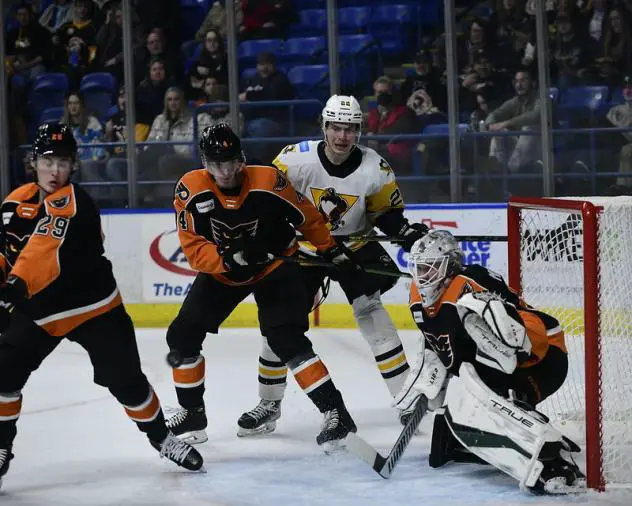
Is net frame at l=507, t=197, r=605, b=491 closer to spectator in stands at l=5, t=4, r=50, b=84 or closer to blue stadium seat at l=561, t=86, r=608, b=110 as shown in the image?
blue stadium seat at l=561, t=86, r=608, b=110

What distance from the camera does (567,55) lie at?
6320 mm

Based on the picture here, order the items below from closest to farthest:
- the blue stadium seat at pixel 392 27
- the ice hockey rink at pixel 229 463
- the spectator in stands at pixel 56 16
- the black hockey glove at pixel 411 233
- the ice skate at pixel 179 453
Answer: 1. the ice hockey rink at pixel 229 463
2. the ice skate at pixel 179 453
3. the black hockey glove at pixel 411 233
4. the blue stadium seat at pixel 392 27
5. the spectator in stands at pixel 56 16

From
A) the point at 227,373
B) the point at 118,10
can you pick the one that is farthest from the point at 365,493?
the point at 118,10

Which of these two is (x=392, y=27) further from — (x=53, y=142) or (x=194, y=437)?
(x=53, y=142)

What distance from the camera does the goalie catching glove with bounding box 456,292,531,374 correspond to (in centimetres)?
303

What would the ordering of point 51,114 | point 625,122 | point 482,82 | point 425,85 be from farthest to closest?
point 51,114 < point 425,85 < point 482,82 < point 625,122

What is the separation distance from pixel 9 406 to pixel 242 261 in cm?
78

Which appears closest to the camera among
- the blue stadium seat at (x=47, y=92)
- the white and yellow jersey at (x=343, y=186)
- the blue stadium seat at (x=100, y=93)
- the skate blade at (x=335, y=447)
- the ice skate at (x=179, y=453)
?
the ice skate at (x=179, y=453)

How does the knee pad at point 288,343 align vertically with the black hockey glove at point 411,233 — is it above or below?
below

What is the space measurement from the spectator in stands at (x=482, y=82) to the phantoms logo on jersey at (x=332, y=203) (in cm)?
257

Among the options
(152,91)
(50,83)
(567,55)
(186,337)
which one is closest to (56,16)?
(50,83)

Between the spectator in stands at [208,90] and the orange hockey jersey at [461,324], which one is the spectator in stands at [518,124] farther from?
the orange hockey jersey at [461,324]

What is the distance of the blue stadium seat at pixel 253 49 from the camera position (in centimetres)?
681

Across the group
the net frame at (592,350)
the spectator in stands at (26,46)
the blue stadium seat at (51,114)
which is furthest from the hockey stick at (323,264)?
the spectator in stands at (26,46)
